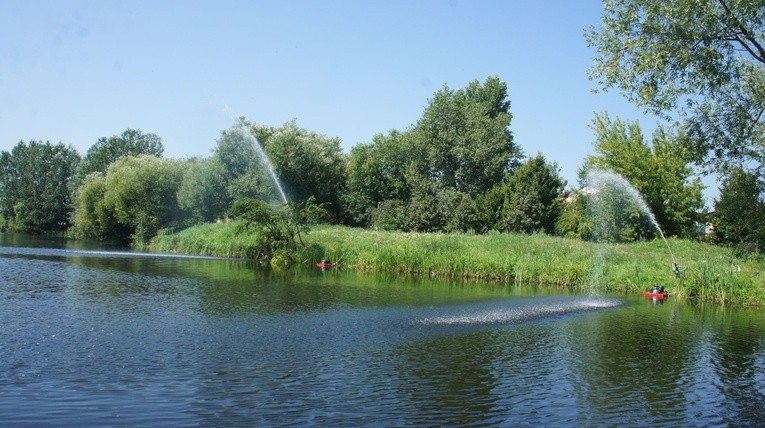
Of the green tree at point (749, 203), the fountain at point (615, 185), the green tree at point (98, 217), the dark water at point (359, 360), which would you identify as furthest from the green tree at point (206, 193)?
the green tree at point (749, 203)

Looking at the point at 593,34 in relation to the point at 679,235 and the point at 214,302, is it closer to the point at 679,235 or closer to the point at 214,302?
the point at 214,302

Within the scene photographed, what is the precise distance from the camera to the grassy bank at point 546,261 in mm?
32469

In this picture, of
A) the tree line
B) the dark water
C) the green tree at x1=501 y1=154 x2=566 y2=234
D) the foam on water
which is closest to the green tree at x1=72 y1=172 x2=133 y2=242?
the tree line

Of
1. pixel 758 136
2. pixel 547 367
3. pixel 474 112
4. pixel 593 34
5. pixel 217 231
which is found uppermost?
pixel 474 112

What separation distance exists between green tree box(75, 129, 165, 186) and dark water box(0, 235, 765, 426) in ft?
327

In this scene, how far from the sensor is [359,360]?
622 inches

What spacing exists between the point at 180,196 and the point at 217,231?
14.2 metres

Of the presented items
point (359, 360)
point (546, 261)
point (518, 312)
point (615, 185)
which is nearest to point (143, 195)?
point (615, 185)

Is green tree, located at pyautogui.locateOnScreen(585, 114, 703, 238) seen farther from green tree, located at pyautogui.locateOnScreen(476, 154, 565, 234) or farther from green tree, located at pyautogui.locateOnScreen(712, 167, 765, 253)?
green tree, located at pyautogui.locateOnScreen(712, 167, 765, 253)

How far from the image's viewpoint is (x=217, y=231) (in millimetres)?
59969

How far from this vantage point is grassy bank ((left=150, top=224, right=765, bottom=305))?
32.5m

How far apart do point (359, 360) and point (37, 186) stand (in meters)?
118

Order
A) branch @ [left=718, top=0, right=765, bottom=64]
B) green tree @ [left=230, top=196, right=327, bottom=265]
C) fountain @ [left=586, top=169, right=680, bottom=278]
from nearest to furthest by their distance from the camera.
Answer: branch @ [left=718, top=0, right=765, bottom=64], green tree @ [left=230, top=196, right=327, bottom=265], fountain @ [left=586, top=169, right=680, bottom=278]

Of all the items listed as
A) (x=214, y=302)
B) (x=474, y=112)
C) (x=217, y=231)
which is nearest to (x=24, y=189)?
(x=217, y=231)
